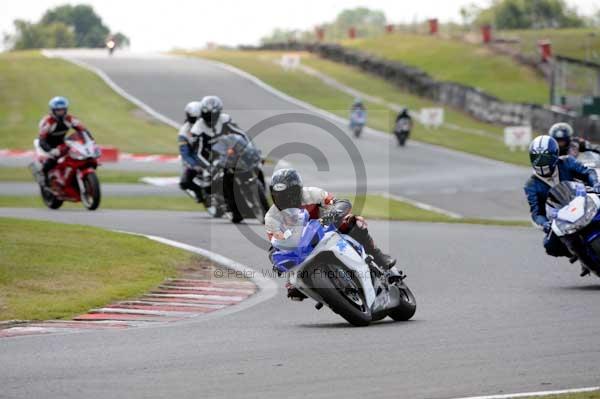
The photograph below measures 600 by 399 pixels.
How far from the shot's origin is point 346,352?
884cm

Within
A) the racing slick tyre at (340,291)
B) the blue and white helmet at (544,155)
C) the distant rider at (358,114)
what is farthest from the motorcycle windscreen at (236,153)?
the distant rider at (358,114)

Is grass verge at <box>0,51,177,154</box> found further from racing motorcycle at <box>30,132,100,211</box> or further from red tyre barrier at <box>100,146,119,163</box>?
racing motorcycle at <box>30,132,100,211</box>

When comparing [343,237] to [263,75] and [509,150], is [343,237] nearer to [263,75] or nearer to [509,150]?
[509,150]

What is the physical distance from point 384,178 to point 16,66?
102 feet

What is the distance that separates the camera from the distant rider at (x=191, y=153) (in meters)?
21.0

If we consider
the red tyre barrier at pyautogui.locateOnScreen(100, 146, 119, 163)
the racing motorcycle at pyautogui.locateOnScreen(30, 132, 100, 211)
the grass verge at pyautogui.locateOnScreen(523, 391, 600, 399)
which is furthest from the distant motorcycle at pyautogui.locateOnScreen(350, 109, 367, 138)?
the grass verge at pyautogui.locateOnScreen(523, 391, 600, 399)

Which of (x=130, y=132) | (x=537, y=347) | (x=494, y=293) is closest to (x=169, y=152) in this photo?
(x=130, y=132)

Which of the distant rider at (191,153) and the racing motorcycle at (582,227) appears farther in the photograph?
the distant rider at (191,153)

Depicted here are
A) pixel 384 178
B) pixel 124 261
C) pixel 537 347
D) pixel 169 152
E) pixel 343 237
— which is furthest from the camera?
pixel 169 152

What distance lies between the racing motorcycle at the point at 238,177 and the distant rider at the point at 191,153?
83 cm

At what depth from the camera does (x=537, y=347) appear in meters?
8.85

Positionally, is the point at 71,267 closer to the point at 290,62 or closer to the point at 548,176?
the point at 548,176

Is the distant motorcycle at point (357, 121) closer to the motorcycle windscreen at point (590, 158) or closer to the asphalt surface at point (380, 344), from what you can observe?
the asphalt surface at point (380, 344)

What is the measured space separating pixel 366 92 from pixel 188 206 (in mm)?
32937
